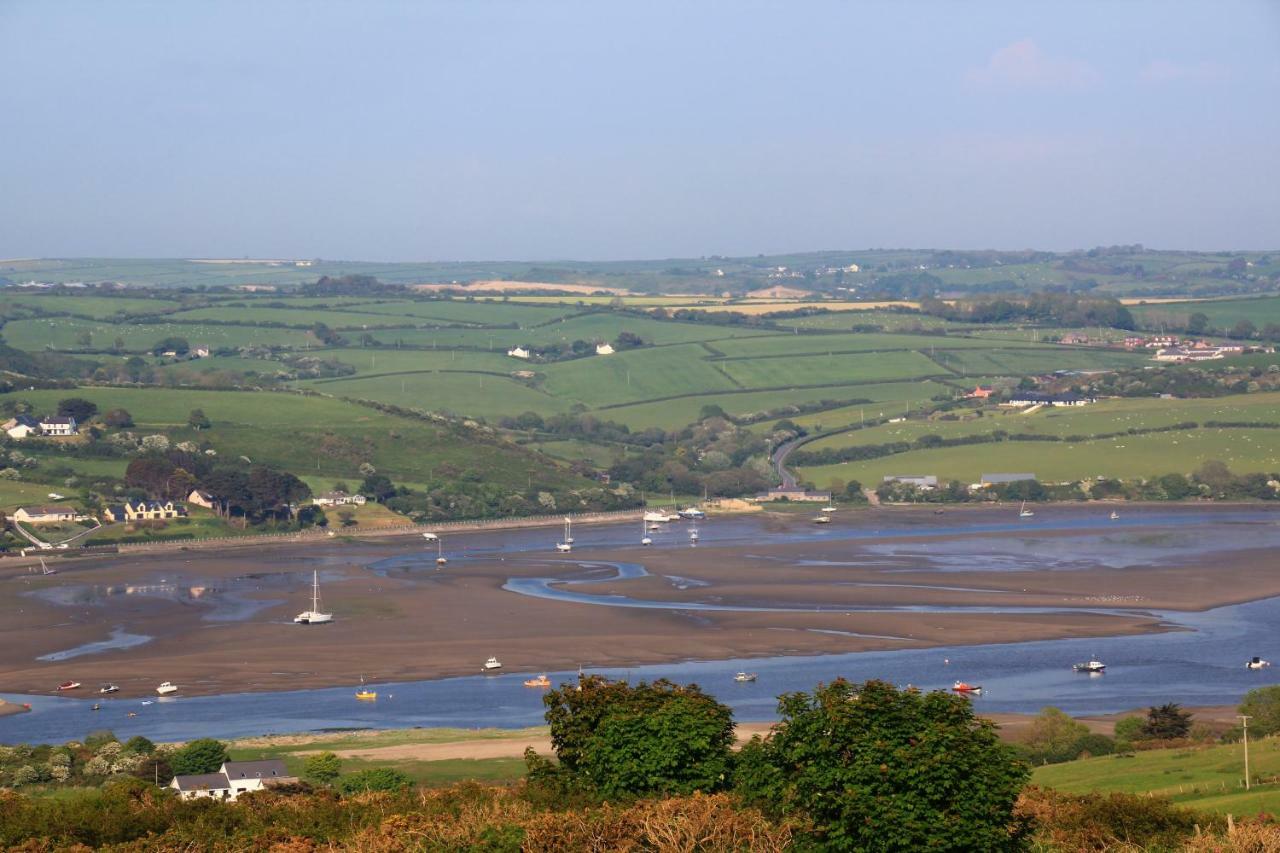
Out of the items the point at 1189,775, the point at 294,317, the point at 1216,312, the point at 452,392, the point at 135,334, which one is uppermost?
the point at 1216,312

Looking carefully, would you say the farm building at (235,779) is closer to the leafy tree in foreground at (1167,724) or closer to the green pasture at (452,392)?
the leafy tree in foreground at (1167,724)

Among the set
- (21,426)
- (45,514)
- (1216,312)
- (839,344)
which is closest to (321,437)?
(21,426)

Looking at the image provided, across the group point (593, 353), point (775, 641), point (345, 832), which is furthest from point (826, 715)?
point (593, 353)

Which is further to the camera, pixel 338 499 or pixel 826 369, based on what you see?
pixel 826 369

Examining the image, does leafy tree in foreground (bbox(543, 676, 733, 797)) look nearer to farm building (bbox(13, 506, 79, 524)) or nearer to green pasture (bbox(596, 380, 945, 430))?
farm building (bbox(13, 506, 79, 524))

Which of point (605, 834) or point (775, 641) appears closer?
point (605, 834)

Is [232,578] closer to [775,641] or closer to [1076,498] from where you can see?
[775,641]

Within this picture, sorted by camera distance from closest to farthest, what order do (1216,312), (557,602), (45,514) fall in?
1. (557,602)
2. (45,514)
3. (1216,312)

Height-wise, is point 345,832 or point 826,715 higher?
point 826,715

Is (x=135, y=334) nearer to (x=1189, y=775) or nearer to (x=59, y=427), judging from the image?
(x=59, y=427)
